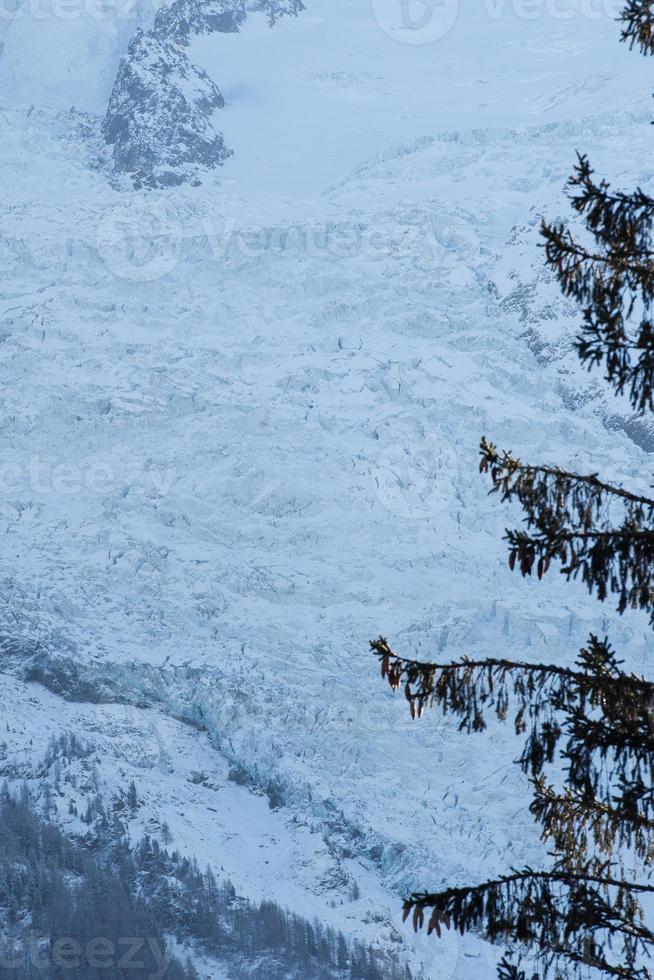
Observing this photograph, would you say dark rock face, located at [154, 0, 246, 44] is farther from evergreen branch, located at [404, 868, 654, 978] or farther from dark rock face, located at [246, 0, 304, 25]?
evergreen branch, located at [404, 868, 654, 978]

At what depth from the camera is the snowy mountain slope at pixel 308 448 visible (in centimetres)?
6694

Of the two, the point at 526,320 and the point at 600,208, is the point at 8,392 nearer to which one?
the point at 526,320

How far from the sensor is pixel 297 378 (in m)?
82.2

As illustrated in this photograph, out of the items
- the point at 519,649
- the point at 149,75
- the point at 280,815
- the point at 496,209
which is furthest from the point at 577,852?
the point at 149,75

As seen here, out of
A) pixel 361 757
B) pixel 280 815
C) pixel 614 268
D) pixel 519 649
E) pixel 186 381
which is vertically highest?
pixel 614 268

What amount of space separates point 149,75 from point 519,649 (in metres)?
87.1

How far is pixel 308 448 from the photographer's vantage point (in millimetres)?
78188

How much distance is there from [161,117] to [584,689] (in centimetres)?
13169

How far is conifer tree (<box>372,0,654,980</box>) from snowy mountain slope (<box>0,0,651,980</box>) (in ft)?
189

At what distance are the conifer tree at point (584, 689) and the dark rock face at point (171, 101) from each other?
112 m

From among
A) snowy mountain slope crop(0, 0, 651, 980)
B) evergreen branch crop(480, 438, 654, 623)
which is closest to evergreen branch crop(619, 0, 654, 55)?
evergreen branch crop(480, 438, 654, 623)

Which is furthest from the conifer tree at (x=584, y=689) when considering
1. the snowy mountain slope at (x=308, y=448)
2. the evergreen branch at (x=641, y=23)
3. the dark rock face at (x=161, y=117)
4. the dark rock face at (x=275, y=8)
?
the dark rock face at (x=275, y=8)

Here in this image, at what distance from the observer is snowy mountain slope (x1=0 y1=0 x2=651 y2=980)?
6694cm

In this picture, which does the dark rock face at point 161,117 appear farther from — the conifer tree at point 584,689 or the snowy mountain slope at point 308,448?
the conifer tree at point 584,689
